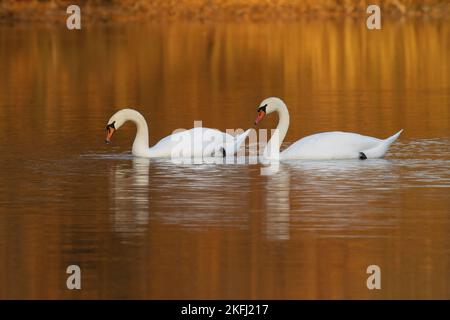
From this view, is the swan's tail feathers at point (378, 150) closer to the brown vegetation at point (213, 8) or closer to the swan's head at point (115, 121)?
the swan's head at point (115, 121)

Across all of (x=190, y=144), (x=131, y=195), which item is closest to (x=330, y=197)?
(x=131, y=195)

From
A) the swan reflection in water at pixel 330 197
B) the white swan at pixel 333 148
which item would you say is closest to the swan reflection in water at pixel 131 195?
the swan reflection in water at pixel 330 197

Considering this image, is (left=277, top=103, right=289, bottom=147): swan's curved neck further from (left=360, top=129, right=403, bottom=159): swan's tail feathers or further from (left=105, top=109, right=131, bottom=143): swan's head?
(left=105, top=109, right=131, bottom=143): swan's head

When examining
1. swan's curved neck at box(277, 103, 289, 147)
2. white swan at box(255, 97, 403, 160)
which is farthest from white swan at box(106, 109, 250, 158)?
white swan at box(255, 97, 403, 160)

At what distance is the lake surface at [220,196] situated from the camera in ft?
39.2

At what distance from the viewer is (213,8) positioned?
2232 inches

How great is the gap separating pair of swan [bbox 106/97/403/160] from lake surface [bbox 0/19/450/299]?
16cm

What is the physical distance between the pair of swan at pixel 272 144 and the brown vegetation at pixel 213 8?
35301mm

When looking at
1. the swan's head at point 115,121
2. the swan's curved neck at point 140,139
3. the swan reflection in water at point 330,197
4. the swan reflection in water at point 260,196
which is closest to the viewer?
the swan reflection in water at point 330,197

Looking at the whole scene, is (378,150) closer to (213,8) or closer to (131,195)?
(131,195)

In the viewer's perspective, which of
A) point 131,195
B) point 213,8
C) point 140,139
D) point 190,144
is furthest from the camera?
point 213,8

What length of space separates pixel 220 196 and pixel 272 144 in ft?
9.58

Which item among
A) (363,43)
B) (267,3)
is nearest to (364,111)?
(363,43)
